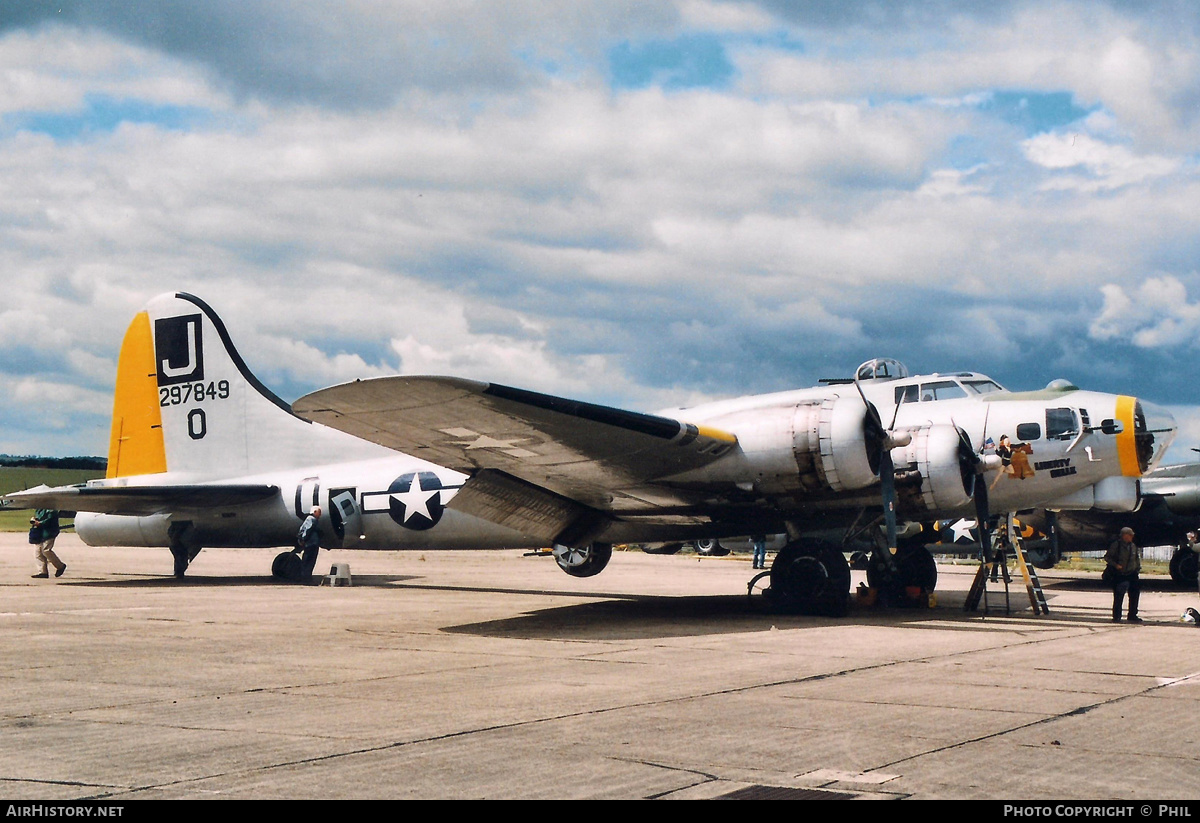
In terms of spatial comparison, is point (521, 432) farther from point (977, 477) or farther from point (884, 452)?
point (977, 477)

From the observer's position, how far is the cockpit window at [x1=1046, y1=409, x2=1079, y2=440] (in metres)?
15.2

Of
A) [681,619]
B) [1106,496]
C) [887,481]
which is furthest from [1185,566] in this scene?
[681,619]

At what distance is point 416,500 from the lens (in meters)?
20.0

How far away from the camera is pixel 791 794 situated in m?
5.21

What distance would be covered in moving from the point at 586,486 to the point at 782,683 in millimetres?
7064

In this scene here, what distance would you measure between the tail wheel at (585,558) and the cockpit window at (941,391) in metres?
6.28

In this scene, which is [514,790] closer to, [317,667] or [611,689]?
[611,689]

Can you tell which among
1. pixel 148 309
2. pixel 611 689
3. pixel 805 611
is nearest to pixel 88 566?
pixel 148 309

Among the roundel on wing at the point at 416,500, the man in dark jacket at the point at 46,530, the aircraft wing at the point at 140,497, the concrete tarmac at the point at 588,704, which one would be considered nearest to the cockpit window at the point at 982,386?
the concrete tarmac at the point at 588,704

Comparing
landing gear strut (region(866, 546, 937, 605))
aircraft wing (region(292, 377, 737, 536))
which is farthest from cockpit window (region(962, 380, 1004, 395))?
aircraft wing (region(292, 377, 737, 536))

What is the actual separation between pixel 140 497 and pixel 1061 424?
17251 millimetres

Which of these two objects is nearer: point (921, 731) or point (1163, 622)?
point (921, 731)

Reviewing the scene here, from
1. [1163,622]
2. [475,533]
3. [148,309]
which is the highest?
[148,309]

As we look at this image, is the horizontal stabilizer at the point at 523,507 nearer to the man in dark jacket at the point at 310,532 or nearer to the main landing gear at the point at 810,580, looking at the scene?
the main landing gear at the point at 810,580
